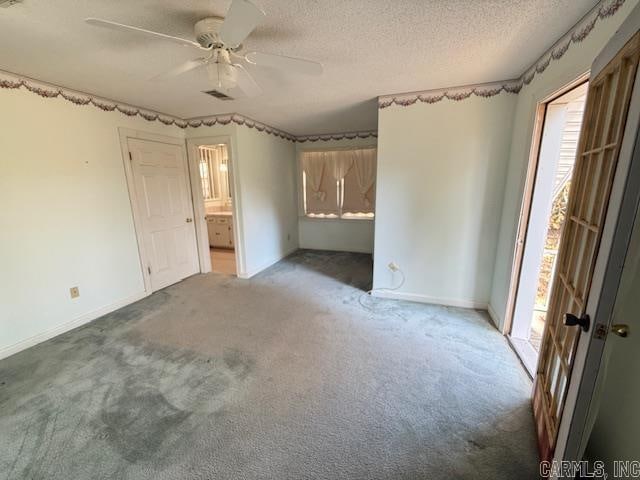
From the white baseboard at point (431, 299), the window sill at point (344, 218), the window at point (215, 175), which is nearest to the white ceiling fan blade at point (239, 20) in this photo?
the white baseboard at point (431, 299)

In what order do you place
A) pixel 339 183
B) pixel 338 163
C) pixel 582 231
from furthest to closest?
pixel 339 183, pixel 338 163, pixel 582 231

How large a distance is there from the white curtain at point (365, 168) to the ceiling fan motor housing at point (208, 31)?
3.72m

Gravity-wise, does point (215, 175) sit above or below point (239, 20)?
below

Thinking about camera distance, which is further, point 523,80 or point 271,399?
point 523,80

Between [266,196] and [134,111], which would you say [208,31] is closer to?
[134,111]

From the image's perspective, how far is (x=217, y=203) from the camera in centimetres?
624

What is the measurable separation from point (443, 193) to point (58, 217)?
12.3 feet

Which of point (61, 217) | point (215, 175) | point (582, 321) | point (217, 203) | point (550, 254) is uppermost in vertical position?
point (215, 175)

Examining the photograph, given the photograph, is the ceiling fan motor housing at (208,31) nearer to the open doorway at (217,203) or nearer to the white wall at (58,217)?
the white wall at (58,217)

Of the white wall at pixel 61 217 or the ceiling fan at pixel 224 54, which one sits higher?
the ceiling fan at pixel 224 54

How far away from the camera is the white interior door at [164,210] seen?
333 cm

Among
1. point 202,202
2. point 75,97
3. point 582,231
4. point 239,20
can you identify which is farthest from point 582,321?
point 202,202

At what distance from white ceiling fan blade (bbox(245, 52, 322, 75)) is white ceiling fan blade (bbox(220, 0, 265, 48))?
194mm

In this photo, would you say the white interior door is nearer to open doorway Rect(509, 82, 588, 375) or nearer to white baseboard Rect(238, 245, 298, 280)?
white baseboard Rect(238, 245, 298, 280)
